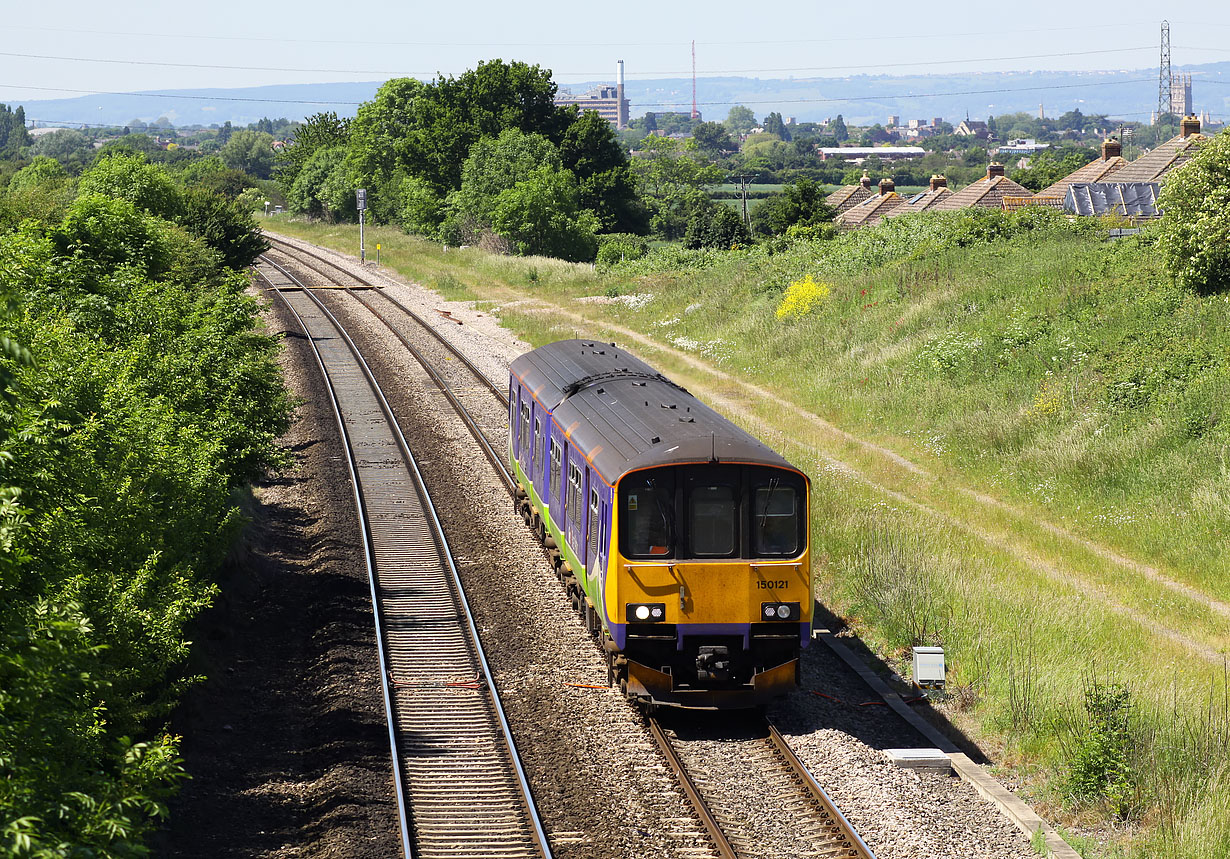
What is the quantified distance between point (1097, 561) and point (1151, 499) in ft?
8.36

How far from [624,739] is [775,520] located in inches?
120

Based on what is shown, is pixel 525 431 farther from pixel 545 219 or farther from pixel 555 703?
pixel 545 219

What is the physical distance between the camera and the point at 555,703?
14.5 metres

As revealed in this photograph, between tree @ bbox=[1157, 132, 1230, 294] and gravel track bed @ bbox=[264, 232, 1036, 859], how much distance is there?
55.7ft

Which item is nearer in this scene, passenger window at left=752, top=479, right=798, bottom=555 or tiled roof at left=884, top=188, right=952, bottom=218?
passenger window at left=752, top=479, right=798, bottom=555

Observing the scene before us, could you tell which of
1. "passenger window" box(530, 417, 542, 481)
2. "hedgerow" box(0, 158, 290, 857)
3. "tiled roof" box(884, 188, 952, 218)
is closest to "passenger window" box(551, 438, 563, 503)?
"passenger window" box(530, 417, 542, 481)

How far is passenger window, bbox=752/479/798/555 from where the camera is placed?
45.0 ft

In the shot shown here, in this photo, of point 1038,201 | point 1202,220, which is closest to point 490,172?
point 1038,201

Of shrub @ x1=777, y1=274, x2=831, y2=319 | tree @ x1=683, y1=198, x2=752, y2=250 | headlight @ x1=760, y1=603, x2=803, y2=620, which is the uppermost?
tree @ x1=683, y1=198, x2=752, y2=250

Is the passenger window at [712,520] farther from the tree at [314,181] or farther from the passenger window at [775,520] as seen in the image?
the tree at [314,181]

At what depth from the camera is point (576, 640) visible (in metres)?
16.5

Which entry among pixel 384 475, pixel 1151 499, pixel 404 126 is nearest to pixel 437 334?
pixel 384 475

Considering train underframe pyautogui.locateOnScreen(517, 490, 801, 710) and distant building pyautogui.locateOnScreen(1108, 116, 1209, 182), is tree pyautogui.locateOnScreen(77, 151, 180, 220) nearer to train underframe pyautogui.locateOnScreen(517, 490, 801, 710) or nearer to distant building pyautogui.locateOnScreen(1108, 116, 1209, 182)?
train underframe pyautogui.locateOnScreen(517, 490, 801, 710)

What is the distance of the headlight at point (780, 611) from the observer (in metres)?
13.6
